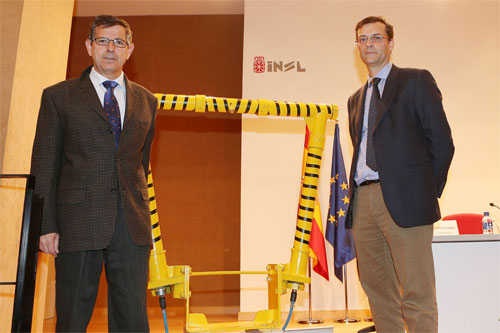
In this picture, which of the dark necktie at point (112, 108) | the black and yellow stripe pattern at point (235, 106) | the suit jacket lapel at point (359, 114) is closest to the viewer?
the dark necktie at point (112, 108)

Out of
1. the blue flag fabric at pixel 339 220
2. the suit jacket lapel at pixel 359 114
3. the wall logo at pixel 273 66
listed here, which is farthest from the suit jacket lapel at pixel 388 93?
the wall logo at pixel 273 66

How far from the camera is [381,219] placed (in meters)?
2.15

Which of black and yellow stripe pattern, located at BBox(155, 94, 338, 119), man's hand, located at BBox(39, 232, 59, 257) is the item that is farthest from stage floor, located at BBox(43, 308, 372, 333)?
man's hand, located at BBox(39, 232, 59, 257)

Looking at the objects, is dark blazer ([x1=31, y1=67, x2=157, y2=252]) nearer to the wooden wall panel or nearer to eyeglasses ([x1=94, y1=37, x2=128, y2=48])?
eyeglasses ([x1=94, y1=37, x2=128, y2=48])

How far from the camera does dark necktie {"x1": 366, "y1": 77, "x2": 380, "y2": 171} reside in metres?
2.21

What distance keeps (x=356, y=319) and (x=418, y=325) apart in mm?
2631

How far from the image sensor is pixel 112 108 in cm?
192

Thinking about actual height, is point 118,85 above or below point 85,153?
above

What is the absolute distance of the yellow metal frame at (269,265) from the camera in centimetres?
244

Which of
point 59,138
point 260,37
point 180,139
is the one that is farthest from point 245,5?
point 59,138

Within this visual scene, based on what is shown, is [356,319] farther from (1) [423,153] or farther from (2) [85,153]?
(2) [85,153]

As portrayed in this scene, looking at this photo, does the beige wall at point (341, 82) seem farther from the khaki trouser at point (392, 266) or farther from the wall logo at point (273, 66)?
the khaki trouser at point (392, 266)

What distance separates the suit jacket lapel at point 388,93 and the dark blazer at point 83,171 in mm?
1070

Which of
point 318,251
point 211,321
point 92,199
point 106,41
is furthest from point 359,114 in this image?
point 211,321
